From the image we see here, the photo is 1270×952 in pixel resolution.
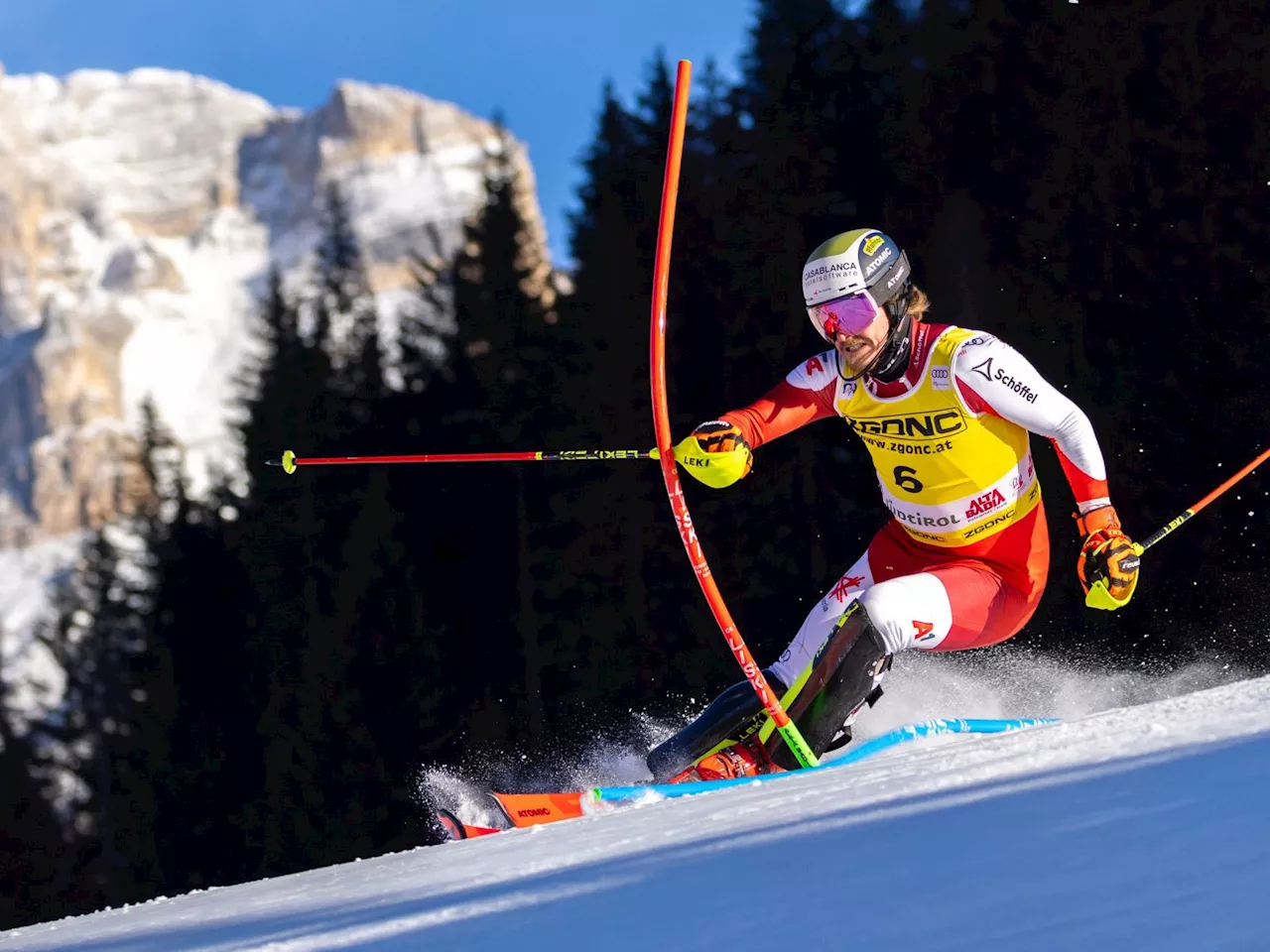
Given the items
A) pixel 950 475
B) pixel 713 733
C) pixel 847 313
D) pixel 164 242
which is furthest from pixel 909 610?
pixel 164 242

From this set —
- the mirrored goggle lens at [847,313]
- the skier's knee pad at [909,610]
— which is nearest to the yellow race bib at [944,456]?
the mirrored goggle lens at [847,313]

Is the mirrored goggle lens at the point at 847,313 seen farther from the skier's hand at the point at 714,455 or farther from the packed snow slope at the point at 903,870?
the packed snow slope at the point at 903,870

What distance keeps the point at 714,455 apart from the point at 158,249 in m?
171

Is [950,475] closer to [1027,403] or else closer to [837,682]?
[1027,403]

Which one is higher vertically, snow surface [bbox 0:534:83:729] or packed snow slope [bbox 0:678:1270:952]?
packed snow slope [bbox 0:678:1270:952]

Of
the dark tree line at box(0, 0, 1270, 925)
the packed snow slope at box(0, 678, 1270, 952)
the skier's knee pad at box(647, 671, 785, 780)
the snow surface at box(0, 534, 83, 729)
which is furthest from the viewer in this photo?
the snow surface at box(0, 534, 83, 729)

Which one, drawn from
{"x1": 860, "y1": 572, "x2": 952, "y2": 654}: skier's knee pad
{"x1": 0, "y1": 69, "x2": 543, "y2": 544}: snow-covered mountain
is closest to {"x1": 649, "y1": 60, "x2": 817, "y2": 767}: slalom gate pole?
{"x1": 860, "y1": 572, "x2": 952, "y2": 654}: skier's knee pad

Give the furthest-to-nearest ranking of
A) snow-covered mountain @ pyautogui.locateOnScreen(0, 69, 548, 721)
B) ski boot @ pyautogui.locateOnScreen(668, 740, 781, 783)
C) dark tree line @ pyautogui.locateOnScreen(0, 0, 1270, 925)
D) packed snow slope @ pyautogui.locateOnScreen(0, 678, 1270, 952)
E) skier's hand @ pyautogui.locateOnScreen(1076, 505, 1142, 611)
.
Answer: snow-covered mountain @ pyautogui.locateOnScreen(0, 69, 548, 721), dark tree line @ pyautogui.locateOnScreen(0, 0, 1270, 925), ski boot @ pyautogui.locateOnScreen(668, 740, 781, 783), skier's hand @ pyautogui.locateOnScreen(1076, 505, 1142, 611), packed snow slope @ pyautogui.locateOnScreen(0, 678, 1270, 952)

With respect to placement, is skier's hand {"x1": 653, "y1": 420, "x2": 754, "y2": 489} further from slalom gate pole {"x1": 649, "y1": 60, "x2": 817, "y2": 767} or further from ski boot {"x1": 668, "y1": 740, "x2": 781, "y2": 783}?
ski boot {"x1": 668, "y1": 740, "x2": 781, "y2": 783}

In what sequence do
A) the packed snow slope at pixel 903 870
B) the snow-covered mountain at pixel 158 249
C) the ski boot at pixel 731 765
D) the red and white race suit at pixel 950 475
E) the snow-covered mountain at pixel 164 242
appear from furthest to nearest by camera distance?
the snow-covered mountain at pixel 164 242
the snow-covered mountain at pixel 158 249
the ski boot at pixel 731 765
the red and white race suit at pixel 950 475
the packed snow slope at pixel 903 870

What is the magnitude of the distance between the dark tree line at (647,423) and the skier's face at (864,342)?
761 centimetres

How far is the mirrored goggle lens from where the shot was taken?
5.25m

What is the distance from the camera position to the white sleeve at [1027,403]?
5.20 metres

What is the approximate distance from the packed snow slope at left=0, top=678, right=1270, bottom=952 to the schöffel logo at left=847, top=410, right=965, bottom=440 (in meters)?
1.65
